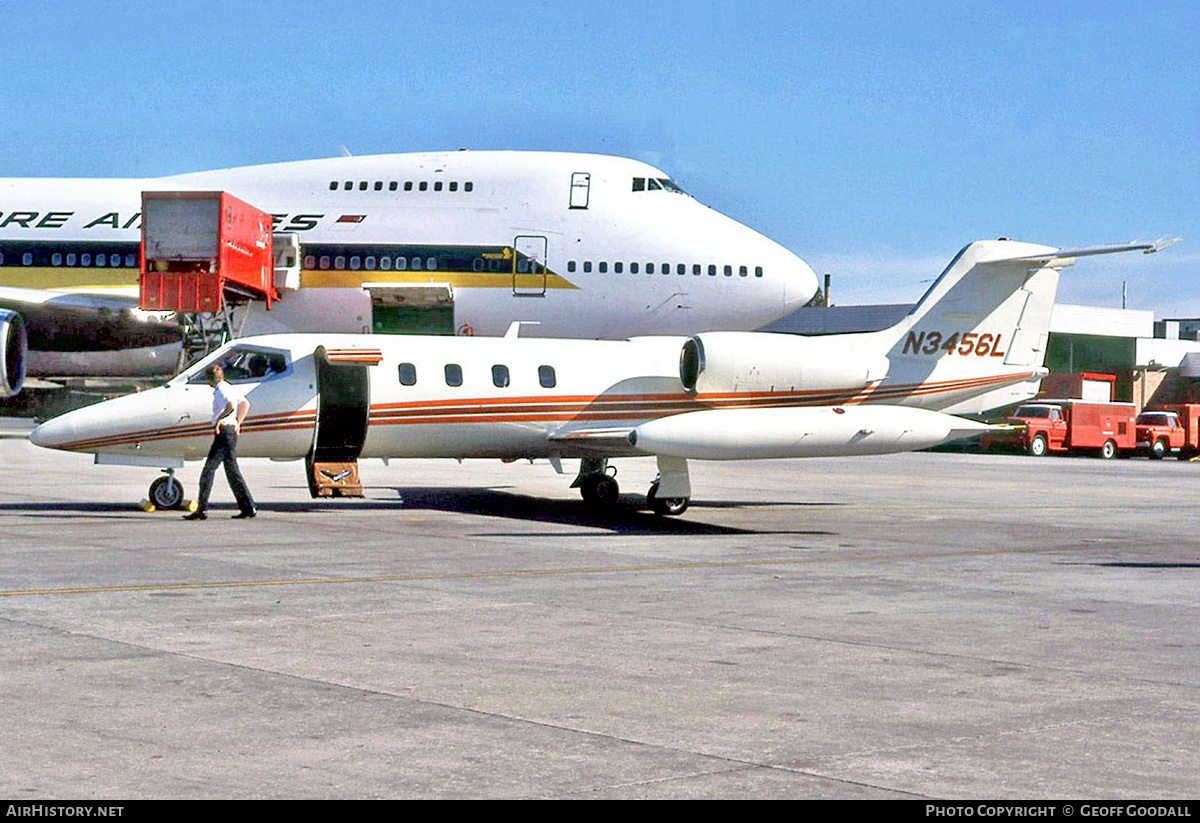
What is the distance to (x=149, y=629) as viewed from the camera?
9.65 m

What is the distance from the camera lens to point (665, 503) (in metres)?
20.7

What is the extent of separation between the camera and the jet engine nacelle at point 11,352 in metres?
28.6

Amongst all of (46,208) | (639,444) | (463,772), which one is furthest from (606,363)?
(46,208)

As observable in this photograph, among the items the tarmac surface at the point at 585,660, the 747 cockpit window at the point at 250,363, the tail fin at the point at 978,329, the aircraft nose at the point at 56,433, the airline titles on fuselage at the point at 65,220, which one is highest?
the airline titles on fuselage at the point at 65,220

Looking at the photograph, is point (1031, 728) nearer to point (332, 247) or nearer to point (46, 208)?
point (332, 247)

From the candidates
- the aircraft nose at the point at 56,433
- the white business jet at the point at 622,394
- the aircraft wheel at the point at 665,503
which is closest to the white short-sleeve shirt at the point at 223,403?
the white business jet at the point at 622,394

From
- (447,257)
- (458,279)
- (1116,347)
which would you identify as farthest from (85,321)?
(1116,347)

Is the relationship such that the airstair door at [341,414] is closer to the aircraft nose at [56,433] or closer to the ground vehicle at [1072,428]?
the aircraft nose at [56,433]

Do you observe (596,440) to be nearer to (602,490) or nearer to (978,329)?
(602,490)

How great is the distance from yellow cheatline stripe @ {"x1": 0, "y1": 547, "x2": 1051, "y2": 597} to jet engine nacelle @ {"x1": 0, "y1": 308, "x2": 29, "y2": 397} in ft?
60.1

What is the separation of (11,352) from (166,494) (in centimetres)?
1265

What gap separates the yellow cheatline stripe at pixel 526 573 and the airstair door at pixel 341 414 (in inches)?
272

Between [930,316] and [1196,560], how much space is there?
764cm

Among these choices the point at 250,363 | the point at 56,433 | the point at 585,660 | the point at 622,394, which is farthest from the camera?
the point at 622,394
